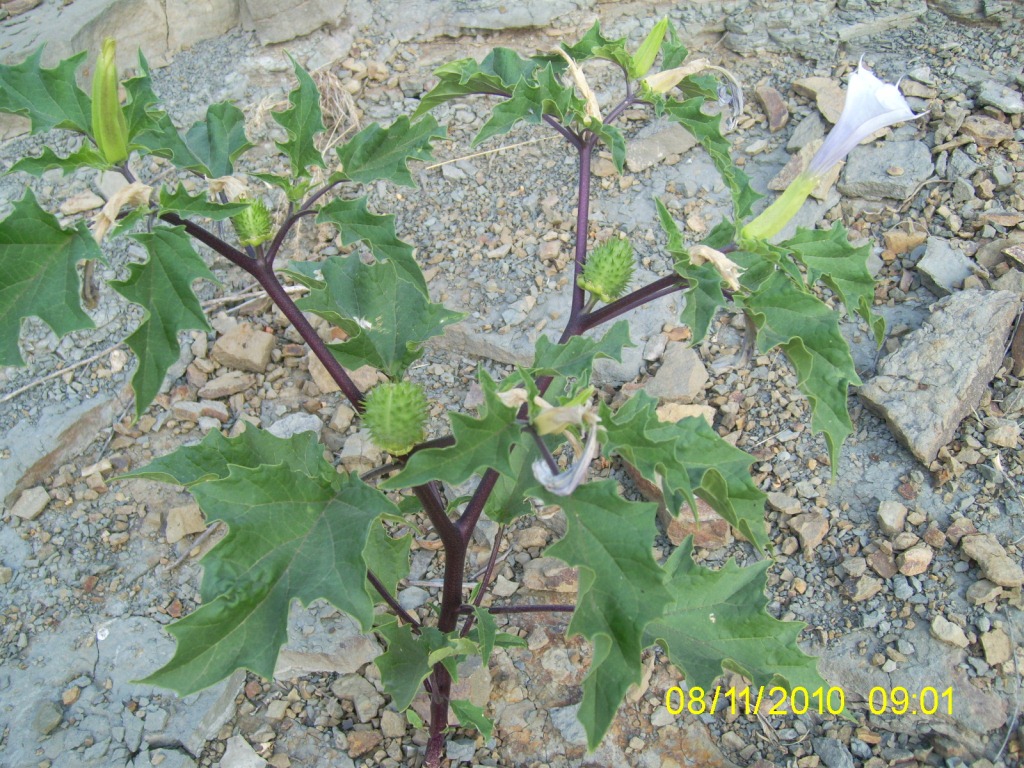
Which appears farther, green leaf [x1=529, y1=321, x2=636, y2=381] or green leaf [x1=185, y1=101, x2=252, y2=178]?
green leaf [x1=185, y1=101, x2=252, y2=178]

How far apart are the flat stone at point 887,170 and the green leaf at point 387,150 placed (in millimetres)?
2006

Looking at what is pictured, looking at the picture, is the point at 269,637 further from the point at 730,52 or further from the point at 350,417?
the point at 730,52

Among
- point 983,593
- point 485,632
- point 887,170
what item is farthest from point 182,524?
point 887,170

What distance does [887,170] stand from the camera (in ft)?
10.7

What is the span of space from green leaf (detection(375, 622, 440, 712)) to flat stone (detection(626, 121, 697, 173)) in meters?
2.19

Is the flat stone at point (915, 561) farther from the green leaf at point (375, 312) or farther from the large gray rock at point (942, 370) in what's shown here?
the green leaf at point (375, 312)

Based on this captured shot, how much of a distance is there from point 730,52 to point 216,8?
2326 mm

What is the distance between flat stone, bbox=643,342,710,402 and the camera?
282 centimetres

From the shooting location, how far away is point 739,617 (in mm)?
1963

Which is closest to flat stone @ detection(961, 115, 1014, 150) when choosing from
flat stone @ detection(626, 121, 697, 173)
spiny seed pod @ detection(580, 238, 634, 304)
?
flat stone @ detection(626, 121, 697, 173)

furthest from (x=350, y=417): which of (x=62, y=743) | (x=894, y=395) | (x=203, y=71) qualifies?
(x=203, y=71)

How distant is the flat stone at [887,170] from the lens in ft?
10.6

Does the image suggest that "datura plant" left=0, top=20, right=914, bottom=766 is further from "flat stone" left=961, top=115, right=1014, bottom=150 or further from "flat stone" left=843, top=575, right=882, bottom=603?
"flat stone" left=961, top=115, right=1014, bottom=150
